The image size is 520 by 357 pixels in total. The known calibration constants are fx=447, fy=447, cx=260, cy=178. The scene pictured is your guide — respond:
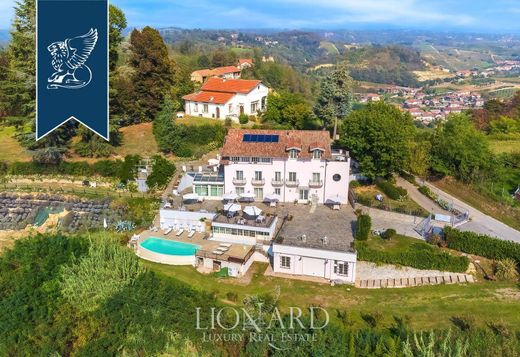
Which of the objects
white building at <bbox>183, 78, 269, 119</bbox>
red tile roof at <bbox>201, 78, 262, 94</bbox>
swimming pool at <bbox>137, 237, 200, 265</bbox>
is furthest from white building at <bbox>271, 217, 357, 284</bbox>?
red tile roof at <bbox>201, 78, 262, 94</bbox>

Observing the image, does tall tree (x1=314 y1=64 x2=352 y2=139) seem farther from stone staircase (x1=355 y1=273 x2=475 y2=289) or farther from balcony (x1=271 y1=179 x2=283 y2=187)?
stone staircase (x1=355 y1=273 x2=475 y2=289)

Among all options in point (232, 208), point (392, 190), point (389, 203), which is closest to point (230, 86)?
point (392, 190)

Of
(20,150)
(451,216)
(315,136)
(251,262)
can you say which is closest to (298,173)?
(315,136)

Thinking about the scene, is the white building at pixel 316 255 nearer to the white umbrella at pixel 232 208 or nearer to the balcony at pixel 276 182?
the white umbrella at pixel 232 208

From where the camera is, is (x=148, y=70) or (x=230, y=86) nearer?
(x=148, y=70)

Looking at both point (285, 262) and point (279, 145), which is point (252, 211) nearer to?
point (285, 262)

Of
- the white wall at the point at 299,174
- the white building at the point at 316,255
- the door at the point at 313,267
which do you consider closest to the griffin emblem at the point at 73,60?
the white wall at the point at 299,174
